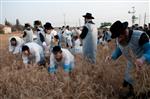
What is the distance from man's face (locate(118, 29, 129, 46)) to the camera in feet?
12.4

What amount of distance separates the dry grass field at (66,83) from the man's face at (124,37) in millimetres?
757

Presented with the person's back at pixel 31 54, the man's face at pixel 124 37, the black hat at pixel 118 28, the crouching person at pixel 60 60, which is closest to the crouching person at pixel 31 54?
the person's back at pixel 31 54

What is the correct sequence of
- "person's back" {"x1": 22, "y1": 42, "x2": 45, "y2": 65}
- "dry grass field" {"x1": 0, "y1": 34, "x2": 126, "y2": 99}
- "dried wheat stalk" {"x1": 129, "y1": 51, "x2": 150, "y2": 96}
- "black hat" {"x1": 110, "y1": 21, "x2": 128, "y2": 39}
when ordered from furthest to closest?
"person's back" {"x1": 22, "y1": 42, "x2": 45, "y2": 65}, "dry grass field" {"x1": 0, "y1": 34, "x2": 126, "y2": 99}, "dried wheat stalk" {"x1": 129, "y1": 51, "x2": 150, "y2": 96}, "black hat" {"x1": 110, "y1": 21, "x2": 128, "y2": 39}

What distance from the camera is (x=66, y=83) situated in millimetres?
4410

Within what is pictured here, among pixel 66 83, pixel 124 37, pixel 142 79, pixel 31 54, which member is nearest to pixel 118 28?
pixel 124 37

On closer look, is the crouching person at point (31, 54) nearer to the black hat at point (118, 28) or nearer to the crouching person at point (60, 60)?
the crouching person at point (60, 60)

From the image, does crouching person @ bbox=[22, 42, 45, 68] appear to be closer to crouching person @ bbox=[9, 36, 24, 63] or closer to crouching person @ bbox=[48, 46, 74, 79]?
crouching person @ bbox=[48, 46, 74, 79]

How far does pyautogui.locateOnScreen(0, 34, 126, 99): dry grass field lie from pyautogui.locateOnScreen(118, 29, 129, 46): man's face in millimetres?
757

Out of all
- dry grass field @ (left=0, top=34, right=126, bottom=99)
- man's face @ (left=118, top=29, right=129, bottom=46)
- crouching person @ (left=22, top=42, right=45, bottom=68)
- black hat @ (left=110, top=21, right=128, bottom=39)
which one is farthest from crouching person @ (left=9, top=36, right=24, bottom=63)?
black hat @ (left=110, top=21, right=128, bottom=39)

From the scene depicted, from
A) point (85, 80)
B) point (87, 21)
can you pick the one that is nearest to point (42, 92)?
point (85, 80)

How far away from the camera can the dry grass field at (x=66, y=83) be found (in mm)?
4227

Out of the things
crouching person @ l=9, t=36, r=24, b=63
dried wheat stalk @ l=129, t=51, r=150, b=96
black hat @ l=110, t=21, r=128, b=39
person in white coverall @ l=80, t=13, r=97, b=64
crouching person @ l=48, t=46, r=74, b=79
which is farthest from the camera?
crouching person @ l=9, t=36, r=24, b=63

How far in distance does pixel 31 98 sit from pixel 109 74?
1.38m

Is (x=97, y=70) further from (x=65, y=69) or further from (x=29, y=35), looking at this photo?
(x=29, y=35)
